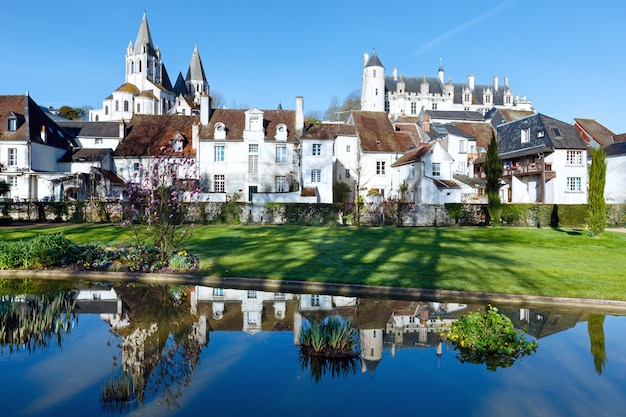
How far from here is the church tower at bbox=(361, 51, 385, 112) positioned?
10088 centimetres

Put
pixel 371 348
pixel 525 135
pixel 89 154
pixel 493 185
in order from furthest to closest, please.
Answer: pixel 525 135
pixel 89 154
pixel 493 185
pixel 371 348

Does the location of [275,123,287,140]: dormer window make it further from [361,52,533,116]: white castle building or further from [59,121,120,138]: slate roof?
[361,52,533,116]: white castle building

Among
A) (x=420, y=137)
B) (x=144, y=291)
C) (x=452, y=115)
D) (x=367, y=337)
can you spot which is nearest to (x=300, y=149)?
(x=420, y=137)

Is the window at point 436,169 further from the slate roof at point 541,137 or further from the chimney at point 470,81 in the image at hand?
the chimney at point 470,81

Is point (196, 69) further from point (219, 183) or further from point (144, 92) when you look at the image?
point (219, 183)

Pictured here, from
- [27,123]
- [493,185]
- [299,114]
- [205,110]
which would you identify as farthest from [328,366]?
[27,123]

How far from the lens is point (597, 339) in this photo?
10.0m

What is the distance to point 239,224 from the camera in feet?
103

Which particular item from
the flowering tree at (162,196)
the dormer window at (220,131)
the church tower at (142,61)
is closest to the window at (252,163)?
the dormer window at (220,131)

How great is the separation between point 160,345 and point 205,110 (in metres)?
38.2

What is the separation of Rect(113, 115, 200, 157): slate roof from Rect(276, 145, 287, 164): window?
27.2ft

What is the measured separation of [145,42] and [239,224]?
84797 mm

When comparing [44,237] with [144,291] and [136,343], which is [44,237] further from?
[136,343]

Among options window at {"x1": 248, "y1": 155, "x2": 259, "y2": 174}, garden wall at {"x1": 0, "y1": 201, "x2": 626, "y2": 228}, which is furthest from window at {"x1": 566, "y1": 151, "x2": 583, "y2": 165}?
window at {"x1": 248, "y1": 155, "x2": 259, "y2": 174}
